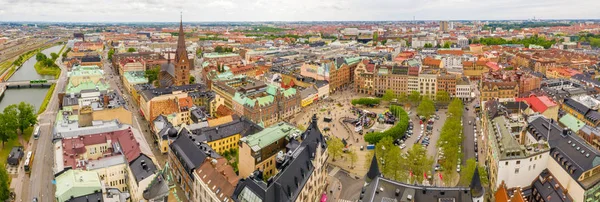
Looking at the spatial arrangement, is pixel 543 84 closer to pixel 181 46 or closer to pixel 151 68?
pixel 181 46

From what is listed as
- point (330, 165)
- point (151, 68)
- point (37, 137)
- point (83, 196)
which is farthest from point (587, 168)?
point (151, 68)

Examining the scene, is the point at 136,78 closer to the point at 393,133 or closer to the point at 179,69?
the point at 179,69

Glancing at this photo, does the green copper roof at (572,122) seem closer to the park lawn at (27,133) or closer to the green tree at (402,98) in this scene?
the green tree at (402,98)

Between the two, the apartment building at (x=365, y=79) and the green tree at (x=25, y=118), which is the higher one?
the apartment building at (x=365, y=79)

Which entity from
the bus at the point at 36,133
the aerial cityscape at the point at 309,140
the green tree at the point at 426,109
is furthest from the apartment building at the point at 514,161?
the bus at the point at 36,133

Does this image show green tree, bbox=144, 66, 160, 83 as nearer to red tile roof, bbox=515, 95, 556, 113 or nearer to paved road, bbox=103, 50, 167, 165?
paved road, bbox=103, 50, 167, 165

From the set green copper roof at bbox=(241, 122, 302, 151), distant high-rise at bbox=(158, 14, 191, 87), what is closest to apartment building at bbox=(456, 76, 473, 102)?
green copper roof at bbox=(241, 122, 302, 151)
